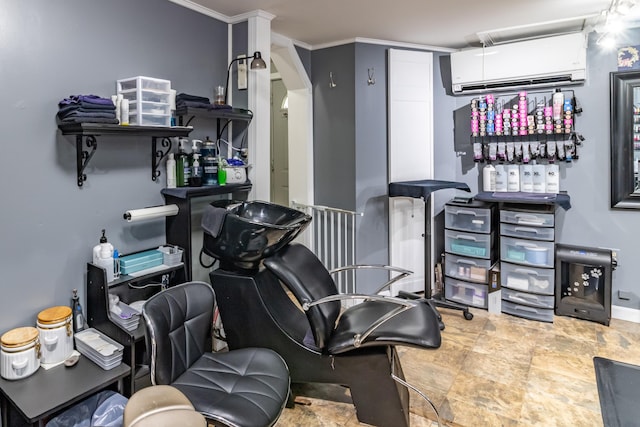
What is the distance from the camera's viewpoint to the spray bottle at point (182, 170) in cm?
277

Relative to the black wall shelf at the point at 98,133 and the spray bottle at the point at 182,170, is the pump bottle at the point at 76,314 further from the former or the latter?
the spray bottle at the point at 182,170

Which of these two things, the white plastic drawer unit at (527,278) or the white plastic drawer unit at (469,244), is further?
the white plastic drawer unit at (469,244)

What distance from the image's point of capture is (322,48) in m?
4.06

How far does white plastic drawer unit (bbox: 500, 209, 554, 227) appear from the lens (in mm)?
3518

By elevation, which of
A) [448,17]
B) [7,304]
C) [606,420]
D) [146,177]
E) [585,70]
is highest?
[448,17]

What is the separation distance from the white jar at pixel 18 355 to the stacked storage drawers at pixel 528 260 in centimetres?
356

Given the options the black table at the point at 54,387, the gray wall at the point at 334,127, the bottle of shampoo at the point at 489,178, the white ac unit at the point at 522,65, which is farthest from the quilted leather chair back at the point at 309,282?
the white ac unit at the point at 522,65

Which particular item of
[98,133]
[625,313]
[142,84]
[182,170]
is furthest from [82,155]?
[625,313]

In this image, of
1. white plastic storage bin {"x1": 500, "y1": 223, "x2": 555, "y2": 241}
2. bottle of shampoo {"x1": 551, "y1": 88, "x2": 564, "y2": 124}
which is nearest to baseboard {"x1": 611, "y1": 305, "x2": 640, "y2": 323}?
white plastic storage bin {"x1": 500, "y1": 223, "x2": 555, "y2": 241}

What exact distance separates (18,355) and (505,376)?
110 inches

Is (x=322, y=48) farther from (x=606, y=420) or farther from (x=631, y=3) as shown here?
(x=606, y=420)

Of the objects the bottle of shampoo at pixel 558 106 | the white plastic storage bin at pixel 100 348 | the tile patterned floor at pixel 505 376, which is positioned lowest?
the tile patterned floor at pixel 505 376

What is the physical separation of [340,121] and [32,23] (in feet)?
8.41

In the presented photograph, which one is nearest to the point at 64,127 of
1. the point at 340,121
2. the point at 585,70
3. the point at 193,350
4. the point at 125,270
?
the point at 125,270
